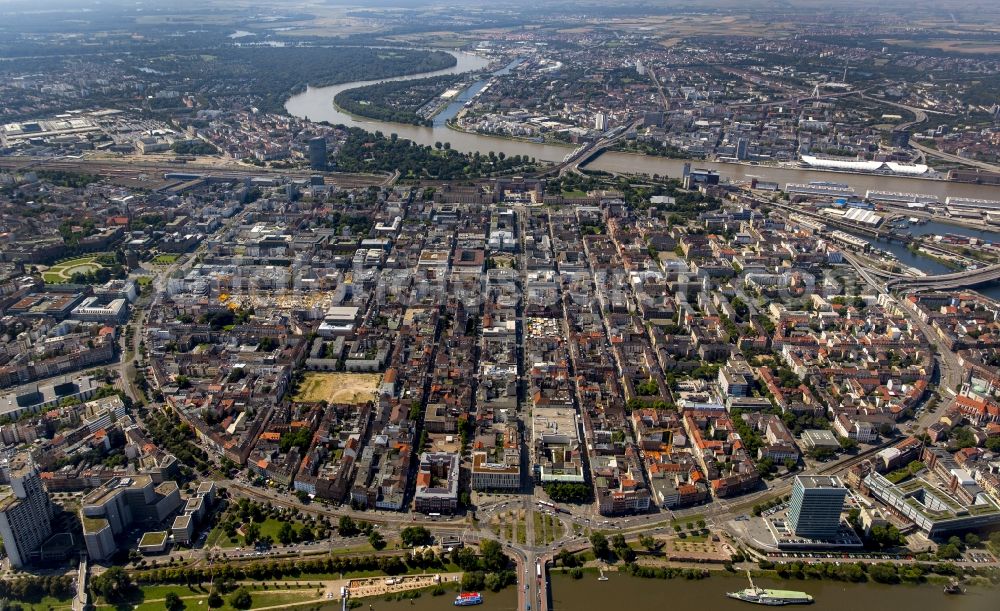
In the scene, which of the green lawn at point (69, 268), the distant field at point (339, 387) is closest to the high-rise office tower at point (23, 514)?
the distant field at point (339, 387)

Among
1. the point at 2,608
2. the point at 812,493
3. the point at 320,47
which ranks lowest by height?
the point at 2,608

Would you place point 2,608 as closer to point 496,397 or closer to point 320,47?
point 496,397

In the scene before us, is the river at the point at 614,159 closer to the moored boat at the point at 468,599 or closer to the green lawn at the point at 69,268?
the green lawn at the point at 69,268

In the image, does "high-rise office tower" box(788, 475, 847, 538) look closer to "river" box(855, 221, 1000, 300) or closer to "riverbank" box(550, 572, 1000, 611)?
"riverbank" box(550, 572, 1000, 611)

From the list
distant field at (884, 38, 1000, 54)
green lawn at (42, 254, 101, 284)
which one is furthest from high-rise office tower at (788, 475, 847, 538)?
distant field at (884, 38, 1000, 54)

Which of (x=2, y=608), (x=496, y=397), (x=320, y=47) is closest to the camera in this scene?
(x=2, y=608)

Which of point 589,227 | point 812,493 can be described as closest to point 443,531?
point 812,493
